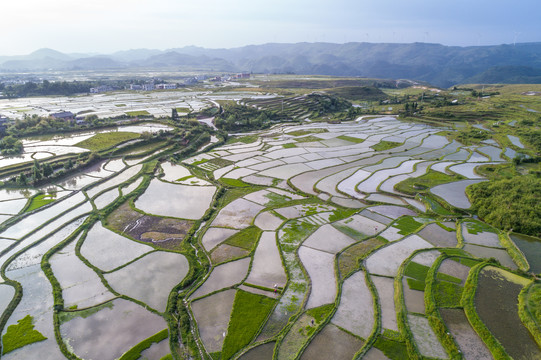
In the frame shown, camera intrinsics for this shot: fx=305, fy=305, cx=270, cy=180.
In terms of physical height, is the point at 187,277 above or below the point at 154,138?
below

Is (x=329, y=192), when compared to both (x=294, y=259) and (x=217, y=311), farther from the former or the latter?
(x=217, y=311)

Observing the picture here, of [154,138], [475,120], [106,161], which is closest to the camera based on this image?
[106,161]

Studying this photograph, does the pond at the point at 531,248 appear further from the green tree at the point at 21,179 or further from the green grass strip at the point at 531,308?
the green tree at the point at 21,179

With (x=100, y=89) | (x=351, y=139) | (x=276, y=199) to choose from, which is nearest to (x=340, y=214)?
Result: (x=276, y=199)

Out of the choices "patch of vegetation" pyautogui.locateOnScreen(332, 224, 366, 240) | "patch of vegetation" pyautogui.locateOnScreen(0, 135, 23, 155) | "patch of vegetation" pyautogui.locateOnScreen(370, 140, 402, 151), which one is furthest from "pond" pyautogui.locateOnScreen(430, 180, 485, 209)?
"patch of vegetation" pyautogui.locateOnScreen(0, 135, 23, 155)

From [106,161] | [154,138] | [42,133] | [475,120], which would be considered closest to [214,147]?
[154,138]

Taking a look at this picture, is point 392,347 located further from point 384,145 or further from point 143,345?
point 384,145
